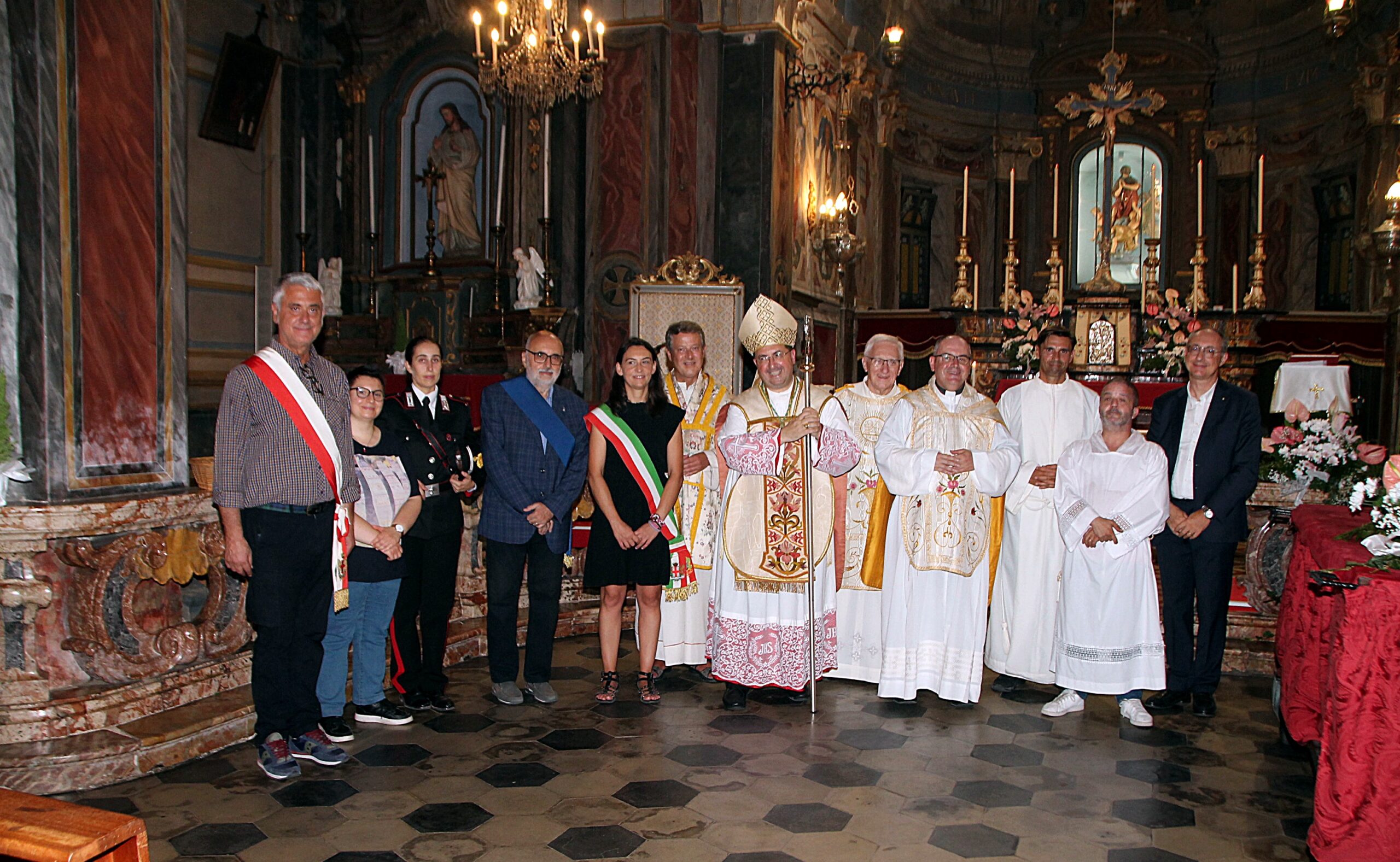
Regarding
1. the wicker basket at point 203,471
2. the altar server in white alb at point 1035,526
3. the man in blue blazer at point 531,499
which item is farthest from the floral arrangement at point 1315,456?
the wicker basket at point 203,471

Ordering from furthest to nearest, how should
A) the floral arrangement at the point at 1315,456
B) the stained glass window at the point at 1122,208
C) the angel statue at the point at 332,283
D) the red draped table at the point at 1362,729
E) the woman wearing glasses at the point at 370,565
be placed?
the stained glass window at the point at 1122,208 < the angel statue at the point at 332,283 < the floral arrangement at the point at 1315,456 < the woman wearing glasses at the point at 370,565 < the red draped table at the point at 1362,729

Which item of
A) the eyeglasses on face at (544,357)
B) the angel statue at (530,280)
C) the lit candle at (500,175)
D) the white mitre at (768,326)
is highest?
the lit candle at (500,175)

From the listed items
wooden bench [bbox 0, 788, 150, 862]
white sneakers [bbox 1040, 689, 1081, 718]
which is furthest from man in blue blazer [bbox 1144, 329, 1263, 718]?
wooden bench [bbox 0, 788, 150, 862]

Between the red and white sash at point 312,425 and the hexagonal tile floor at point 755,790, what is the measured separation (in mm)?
808

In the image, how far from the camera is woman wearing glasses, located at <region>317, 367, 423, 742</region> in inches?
169

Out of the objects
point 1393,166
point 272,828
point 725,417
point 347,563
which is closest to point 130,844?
point 272,828

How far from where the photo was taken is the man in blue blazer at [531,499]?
4.66 m

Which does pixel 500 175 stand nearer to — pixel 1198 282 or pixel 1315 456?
pixel 1198 282

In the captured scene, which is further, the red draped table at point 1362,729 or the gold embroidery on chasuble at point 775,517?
the gold embroidery on chasuble at point 775,517

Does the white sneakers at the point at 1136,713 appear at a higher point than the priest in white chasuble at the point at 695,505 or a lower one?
lower

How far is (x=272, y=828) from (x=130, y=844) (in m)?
1.70

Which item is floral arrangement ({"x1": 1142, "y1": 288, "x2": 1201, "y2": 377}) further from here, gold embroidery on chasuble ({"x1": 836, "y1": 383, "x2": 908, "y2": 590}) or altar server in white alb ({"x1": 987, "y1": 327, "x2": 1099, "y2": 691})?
gold embroidery on chasuble ({"x1": 836, "y1": 383, "x2": 908, "y2": 590})

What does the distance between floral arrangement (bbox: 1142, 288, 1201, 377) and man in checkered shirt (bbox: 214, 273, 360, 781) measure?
7929 millimetres

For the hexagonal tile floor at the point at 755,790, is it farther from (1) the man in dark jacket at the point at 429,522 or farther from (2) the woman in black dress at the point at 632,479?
(2) the woman in black dress at the point at 632,479
